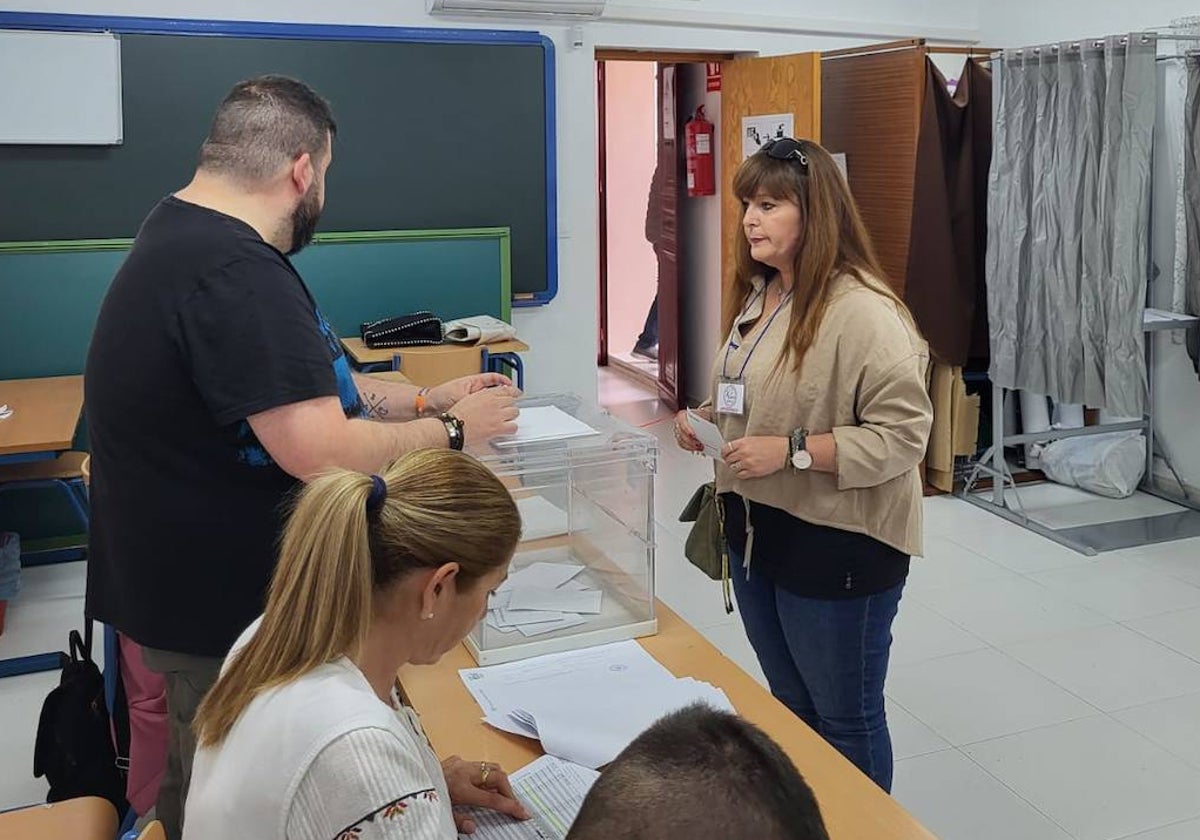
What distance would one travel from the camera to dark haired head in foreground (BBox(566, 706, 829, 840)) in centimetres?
87

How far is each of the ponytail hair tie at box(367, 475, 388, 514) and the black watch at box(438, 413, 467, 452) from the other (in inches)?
20.2

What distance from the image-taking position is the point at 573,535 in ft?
7.40

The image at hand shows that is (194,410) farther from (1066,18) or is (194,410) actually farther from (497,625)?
(1066,18)

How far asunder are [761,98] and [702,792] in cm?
505

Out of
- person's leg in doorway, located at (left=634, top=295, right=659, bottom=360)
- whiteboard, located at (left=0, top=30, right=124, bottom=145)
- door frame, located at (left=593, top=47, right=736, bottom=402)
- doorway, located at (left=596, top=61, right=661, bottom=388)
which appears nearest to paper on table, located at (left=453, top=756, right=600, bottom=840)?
whiteboard, located at (left=0, top=30, right=124, bottom=145)

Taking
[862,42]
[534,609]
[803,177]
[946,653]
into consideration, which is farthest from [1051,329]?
[534,609]

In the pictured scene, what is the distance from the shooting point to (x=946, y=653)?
11.7 feet

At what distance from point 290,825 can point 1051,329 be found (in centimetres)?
419

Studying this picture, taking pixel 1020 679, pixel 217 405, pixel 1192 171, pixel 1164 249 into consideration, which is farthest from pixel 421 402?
pixel 1164 249

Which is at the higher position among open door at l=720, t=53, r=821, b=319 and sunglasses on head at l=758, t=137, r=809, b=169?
open door at l=720, t=53, r=821, b=319

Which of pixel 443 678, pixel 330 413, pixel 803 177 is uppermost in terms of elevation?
pixel 803 177

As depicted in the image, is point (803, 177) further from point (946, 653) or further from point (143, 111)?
point (143, 111)

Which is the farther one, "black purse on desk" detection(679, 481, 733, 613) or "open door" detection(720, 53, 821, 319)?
"open door" detection(720, 53, 821, 319)

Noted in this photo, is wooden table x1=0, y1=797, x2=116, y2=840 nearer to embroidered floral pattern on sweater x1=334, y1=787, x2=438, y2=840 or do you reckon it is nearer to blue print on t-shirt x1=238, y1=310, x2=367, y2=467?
blue print on t-shirt x1=238, y1=310, x2=367, y2=467
